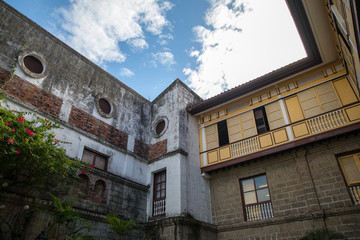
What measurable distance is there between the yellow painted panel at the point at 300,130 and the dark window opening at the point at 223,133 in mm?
2831

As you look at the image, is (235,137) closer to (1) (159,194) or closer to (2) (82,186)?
(1) (159,194)

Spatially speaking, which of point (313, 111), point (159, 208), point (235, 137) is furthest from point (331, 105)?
point (159, 208)

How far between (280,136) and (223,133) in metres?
2.58

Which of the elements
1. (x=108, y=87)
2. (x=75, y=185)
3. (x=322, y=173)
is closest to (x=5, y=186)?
(x=75, y=185)

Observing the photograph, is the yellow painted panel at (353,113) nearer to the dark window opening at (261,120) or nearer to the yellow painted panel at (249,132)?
the dark window opening at (261,120)

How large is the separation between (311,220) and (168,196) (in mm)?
5008

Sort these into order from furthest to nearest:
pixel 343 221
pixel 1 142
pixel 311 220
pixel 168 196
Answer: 1. pixel 168 196
2. pixel 311 220
3. pixel 343 221
4. pixel 1 142

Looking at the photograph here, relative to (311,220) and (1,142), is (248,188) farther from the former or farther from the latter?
(1,142)

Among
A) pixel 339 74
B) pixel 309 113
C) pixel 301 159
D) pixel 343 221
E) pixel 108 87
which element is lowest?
pixel 343 221

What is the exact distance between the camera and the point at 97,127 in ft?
35.5

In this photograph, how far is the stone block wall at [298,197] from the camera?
8.14m

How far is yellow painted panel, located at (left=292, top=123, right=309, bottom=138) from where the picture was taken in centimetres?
954

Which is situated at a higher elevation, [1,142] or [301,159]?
[301,159]

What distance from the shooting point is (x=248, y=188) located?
10.4 meters
